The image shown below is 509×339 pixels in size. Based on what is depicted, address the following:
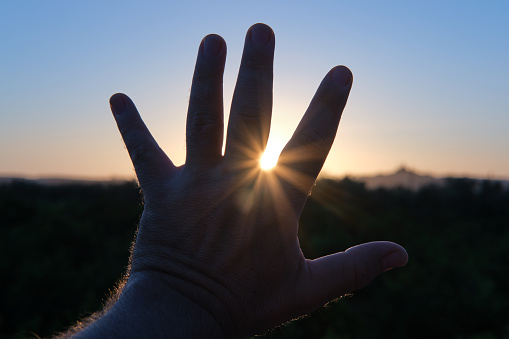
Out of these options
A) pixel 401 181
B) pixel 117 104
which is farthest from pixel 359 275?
pixel 401 181

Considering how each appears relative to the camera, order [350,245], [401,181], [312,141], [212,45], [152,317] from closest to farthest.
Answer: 1. [152,317]
2. [212,45]
3. [312,141]
4. [350,245]
5. [401,181]

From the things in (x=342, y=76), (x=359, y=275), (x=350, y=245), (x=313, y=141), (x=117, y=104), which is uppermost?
(x=117, y=104)

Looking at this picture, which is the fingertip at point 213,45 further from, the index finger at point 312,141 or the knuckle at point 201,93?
the index finger at point 312,141

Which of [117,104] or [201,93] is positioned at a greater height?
[117,104]

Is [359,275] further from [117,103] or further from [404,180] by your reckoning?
[404,180]

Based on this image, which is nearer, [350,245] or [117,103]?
[117,103]

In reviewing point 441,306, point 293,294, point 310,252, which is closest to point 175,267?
point 293,294

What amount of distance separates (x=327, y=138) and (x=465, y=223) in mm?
16825

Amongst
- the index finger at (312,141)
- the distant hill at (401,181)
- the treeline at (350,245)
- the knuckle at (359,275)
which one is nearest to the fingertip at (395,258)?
the knuckle at (359,275)

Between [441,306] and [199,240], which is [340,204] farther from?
[199,240]

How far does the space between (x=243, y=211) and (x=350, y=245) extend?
11616mm

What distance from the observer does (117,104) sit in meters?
1.84

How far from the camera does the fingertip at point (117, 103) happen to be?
184 centimetres

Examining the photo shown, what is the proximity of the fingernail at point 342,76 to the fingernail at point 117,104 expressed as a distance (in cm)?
92
